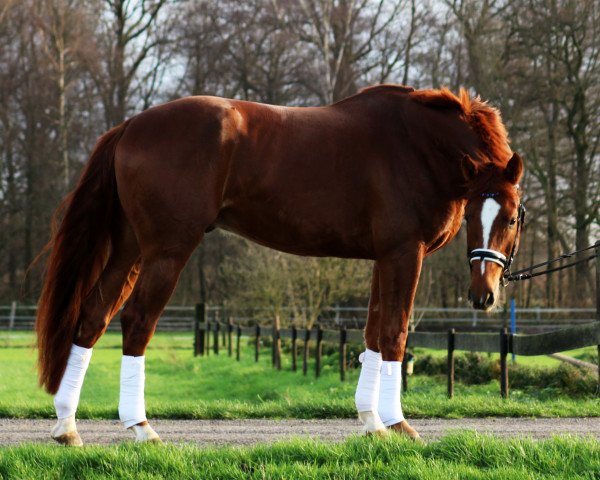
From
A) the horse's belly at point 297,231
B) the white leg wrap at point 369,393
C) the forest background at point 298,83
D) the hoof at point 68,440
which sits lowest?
the hoof at point 68,440

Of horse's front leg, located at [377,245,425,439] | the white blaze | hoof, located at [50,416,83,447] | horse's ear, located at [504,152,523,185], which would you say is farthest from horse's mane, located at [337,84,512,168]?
hoof, located at [50,416,83,447]

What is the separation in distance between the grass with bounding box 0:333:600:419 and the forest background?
4.66 metres

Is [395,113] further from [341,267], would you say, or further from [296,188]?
[341,267]

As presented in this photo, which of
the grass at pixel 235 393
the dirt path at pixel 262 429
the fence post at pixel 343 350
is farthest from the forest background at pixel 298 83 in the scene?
the dirt path at pixel 262 429

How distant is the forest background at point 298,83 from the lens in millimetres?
28188

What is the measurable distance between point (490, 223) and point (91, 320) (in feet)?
8.85

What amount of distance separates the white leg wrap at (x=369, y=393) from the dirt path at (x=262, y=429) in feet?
0.89

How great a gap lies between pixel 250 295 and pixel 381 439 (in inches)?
808

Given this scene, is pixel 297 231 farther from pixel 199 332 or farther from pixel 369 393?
pixel 199 332

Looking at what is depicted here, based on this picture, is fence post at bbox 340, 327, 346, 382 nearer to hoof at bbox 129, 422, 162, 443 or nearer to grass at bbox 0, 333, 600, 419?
grass at bbox 0, 333, 600, 419

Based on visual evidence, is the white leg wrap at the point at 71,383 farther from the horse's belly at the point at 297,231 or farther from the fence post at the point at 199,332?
the fence post at the point at 199,332

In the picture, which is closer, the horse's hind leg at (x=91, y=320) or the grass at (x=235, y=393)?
the horse's hind leg at (x=91, y=320)

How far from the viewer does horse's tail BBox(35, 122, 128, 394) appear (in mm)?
5371

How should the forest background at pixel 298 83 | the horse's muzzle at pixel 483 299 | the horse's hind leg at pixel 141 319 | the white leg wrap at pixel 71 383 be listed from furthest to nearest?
the forest background at pixel 298 83 < the white leg wrap at pixel 71 383 < the horse's muzzle at pixel 483 299 < the horse's hind leg at pixel 141 319
